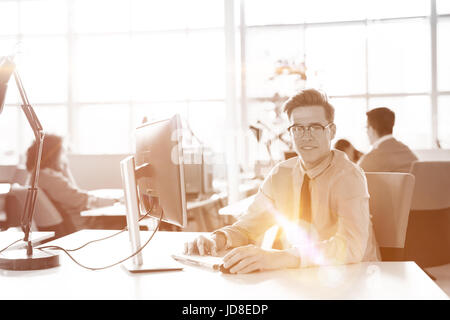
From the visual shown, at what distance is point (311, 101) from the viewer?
1873 mm

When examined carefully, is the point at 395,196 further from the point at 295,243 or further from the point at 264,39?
the point at 264,39

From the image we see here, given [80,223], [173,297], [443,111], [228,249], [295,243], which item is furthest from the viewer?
[443,111]

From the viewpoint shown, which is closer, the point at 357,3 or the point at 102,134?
the point at 357,3

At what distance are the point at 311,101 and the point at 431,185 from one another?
223cm

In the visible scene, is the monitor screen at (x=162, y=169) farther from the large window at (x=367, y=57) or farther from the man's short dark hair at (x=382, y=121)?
the large window at (x=367, y=57)

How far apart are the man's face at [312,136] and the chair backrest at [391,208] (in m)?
0.30

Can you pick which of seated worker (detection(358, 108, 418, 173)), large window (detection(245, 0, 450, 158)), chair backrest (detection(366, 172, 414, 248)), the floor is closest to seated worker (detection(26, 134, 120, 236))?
seated worker (detection(358, 108, 418, 173))

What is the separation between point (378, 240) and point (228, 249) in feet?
2.03

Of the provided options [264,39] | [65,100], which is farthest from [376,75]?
[65,100]

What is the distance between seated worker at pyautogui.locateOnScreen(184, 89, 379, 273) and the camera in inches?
62.8

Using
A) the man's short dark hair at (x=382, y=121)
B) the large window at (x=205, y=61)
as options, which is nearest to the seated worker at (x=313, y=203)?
the man's short dark hair at (x=382, y=121)

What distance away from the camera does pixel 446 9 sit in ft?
26.2

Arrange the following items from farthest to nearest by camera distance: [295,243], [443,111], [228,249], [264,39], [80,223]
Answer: [264,39] → [443,111] → [80,223] → [295,243] → [228,249]

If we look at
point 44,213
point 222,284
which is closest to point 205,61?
point 44,213
